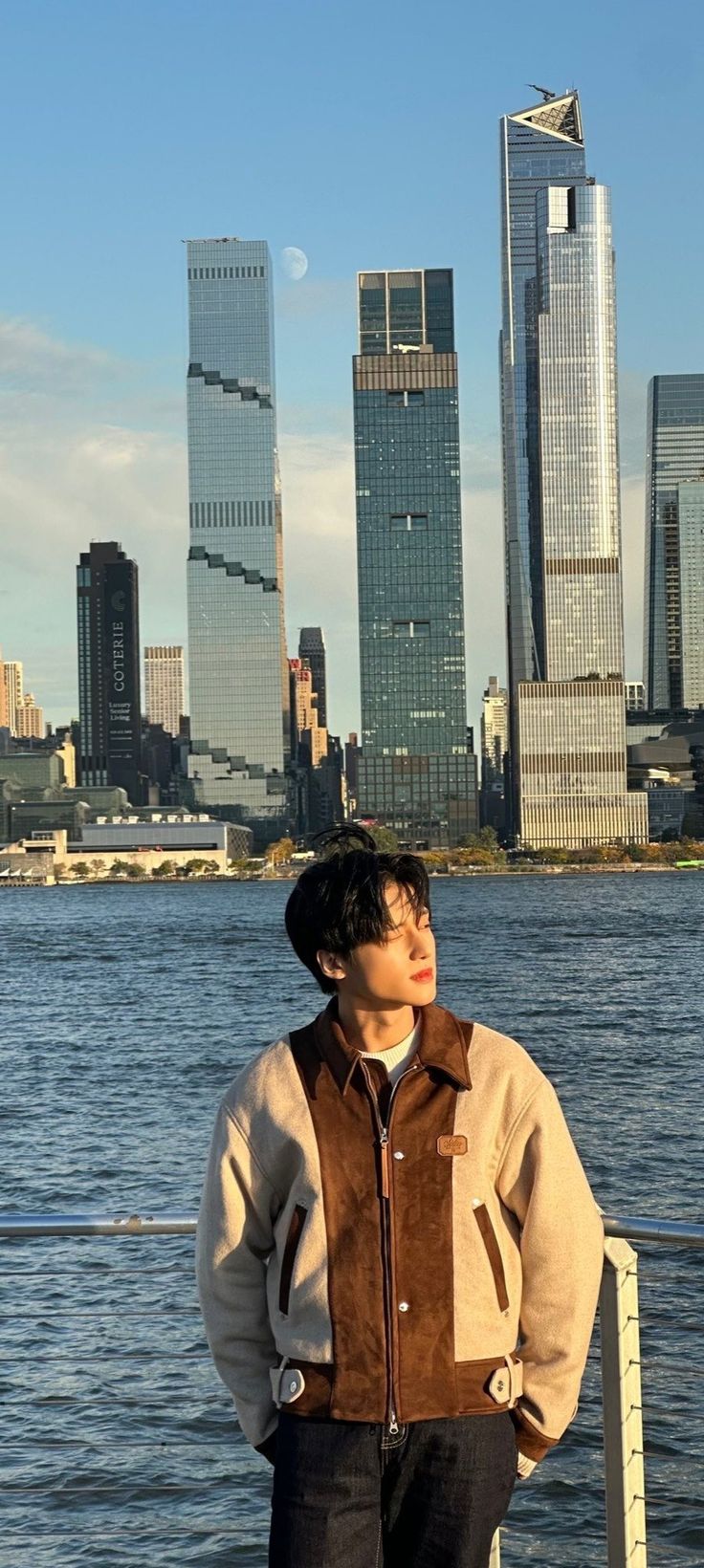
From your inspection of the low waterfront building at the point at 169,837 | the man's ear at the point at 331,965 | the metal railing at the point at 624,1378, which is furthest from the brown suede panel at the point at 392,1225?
the low waterfront building at the point at 169,837

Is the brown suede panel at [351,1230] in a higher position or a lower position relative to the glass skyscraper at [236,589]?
lower

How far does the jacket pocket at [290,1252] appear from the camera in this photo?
2938mm

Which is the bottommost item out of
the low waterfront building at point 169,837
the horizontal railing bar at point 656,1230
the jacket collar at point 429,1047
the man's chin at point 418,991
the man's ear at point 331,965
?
the low waterfront building at point 169,837

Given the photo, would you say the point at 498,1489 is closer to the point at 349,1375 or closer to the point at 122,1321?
the point at 349,1375

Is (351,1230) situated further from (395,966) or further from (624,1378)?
(624,1378)

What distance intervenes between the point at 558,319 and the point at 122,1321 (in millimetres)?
170415

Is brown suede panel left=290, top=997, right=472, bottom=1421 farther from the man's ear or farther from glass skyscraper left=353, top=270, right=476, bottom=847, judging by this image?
glass skyscraper left=353, top=270, right=476, bottom=847

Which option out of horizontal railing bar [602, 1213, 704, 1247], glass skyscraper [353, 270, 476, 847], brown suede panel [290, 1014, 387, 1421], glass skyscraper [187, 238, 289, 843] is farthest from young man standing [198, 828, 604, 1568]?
glass skyscraper [187, 238, 289, 843]

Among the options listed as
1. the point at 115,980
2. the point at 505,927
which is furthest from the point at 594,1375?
the point at 505,927

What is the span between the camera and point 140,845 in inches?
7141

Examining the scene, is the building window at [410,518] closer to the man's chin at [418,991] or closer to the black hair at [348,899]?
the black hair at [348,899]

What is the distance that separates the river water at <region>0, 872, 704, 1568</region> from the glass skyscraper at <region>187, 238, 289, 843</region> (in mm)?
115775

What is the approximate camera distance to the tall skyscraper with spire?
16338cm

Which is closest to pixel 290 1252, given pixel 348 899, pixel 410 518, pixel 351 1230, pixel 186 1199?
pixel 351 1230
